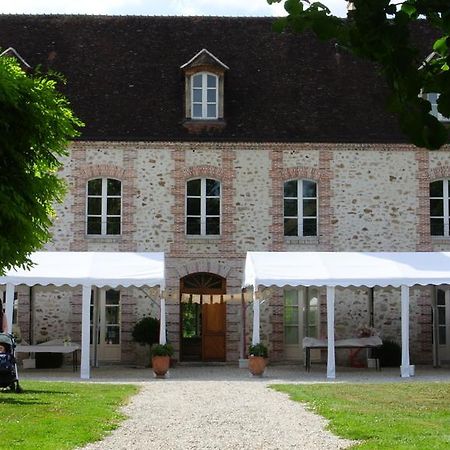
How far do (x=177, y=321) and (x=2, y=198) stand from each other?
460 inches

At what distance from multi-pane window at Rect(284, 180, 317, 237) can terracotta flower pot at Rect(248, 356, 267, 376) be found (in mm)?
4449

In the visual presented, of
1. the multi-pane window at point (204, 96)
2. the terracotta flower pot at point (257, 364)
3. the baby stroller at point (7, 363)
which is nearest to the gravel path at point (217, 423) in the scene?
the baby stroller at point (7, 363)

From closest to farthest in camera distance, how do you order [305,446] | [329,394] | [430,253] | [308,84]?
1. [305,446]
2. [329,394]
3. [430,253]
4. [308,84]

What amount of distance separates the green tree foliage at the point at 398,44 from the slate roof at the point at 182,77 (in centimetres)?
1835

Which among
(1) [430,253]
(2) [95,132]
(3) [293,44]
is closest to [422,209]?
(1) [430,253]

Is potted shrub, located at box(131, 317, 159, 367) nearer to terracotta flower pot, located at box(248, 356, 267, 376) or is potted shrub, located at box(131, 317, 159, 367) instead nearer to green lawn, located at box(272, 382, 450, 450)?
terracotta flower pot, located at box(248, 356, 267, 376)

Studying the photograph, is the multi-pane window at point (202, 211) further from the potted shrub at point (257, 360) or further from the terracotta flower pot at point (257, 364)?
the terracotta flower pot at point (257, 364)

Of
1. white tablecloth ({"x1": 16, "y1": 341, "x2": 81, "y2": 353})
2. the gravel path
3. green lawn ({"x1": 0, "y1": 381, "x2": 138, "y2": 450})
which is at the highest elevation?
white tablecloth ({"x1": 16, "y1": 341, "x2": 81, "y2": 353})

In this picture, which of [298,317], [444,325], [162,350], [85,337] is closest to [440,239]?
[444,325]

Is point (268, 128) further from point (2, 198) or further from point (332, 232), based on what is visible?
point (2, 198)

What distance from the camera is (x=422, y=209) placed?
829 inches

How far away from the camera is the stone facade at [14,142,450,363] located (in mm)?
20672

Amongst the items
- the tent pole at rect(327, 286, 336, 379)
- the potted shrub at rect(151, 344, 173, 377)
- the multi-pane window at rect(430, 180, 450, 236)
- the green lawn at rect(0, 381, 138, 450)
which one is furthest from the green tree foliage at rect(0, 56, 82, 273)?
the multi-pane window at rect(430, 180, 450, 236)

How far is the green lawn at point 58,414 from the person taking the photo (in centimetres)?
777
